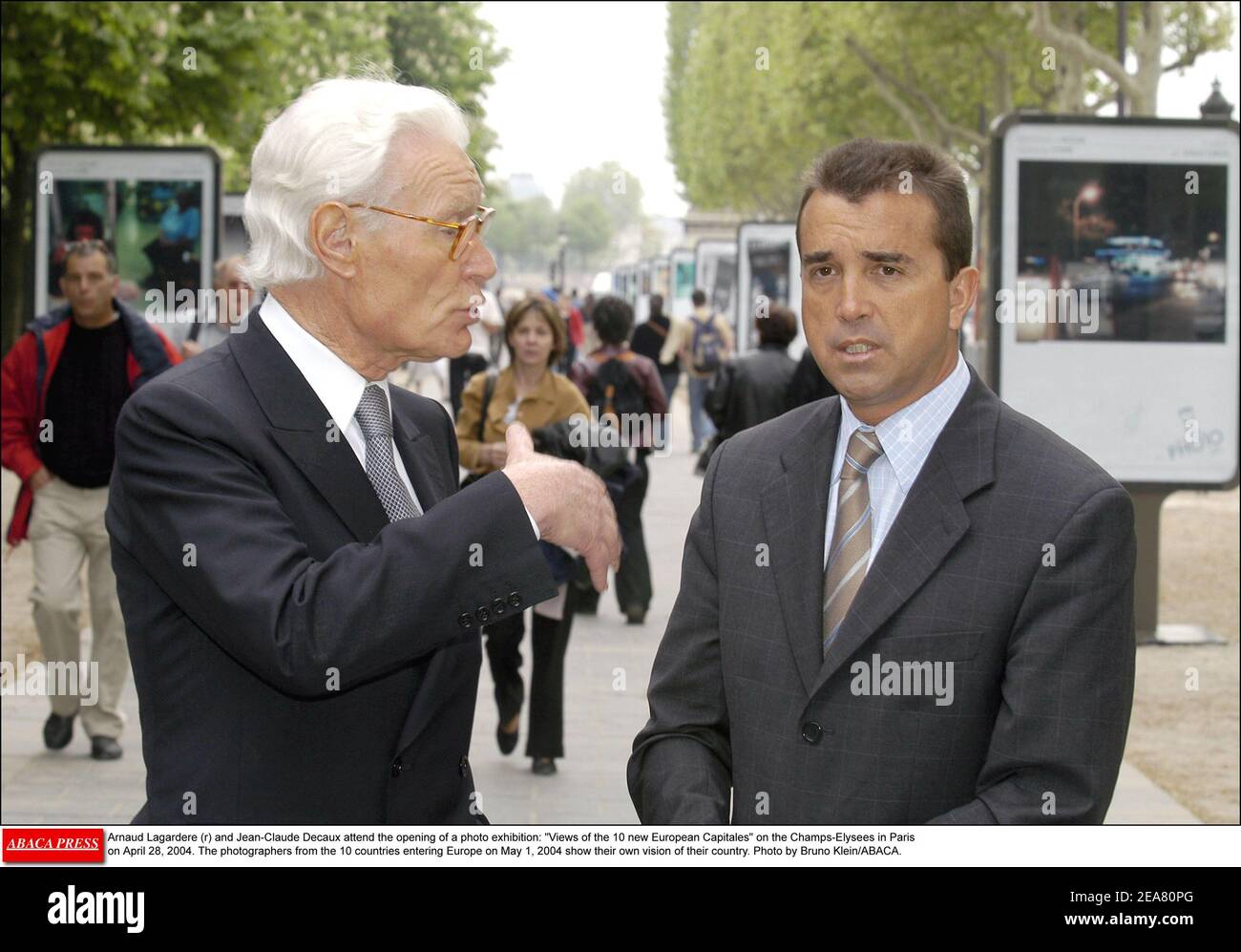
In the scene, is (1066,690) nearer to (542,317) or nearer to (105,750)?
(105,750)

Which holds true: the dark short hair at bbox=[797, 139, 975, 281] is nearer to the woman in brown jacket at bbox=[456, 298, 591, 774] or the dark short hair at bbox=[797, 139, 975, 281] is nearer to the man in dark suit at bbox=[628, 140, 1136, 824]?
the man in dark suit at bbox=[628, 140, 1136, 824]

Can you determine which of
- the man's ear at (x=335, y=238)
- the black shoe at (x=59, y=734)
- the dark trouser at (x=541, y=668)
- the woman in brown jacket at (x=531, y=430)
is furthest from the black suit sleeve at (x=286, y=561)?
the black shoe at (x=59, y=734)

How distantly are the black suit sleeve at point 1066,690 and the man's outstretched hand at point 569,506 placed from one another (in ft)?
1.75

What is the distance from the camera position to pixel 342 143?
265cm

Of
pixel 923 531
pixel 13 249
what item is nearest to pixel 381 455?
pixel 923 531

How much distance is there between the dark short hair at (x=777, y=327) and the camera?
41.4ft

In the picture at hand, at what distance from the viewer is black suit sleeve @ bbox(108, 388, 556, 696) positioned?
2355 millimetres

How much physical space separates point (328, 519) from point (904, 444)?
2.60 ft

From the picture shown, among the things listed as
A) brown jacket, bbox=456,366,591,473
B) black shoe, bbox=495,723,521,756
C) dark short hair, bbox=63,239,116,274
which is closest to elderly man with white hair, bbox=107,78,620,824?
dark short hair, bbox=63,239,116,274

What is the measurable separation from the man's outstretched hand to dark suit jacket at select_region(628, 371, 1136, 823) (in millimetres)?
287

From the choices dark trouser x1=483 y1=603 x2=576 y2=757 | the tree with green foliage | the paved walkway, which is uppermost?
the tree with green foliage

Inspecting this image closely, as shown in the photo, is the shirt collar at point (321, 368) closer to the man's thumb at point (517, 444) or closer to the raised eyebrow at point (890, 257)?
the man's thumb at point (517, 444)

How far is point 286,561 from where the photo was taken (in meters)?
2.41

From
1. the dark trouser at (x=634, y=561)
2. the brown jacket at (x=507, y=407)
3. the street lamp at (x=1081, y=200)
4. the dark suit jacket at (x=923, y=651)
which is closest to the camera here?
the dark suit jacket at (x=923, y=651)
